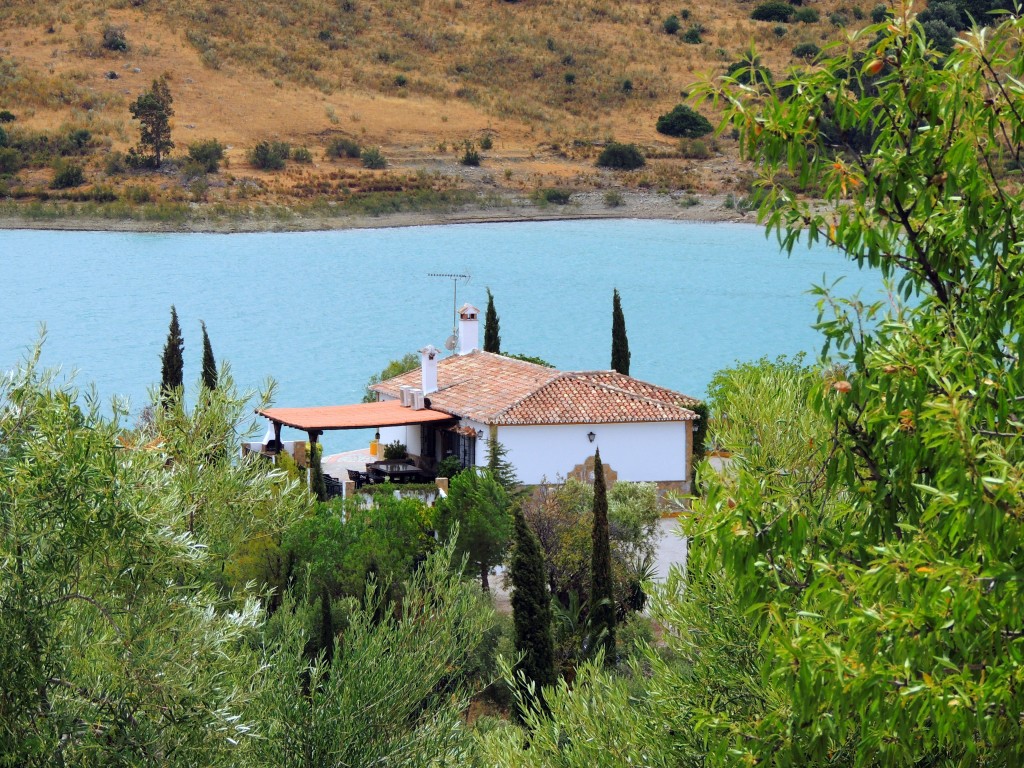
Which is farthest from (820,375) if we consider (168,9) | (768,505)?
(168,9)

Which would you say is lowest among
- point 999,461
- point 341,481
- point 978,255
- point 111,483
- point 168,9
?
point 341,481

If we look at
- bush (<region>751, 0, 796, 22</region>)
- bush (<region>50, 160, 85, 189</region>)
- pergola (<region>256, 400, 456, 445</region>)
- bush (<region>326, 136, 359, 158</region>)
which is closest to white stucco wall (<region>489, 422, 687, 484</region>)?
pergola (<region>256, 400, 456, 445</region>)

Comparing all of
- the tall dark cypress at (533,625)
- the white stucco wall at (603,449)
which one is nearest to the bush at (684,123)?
the white stucco wall at (603,449)

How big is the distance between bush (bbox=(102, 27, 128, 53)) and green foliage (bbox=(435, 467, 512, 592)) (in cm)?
6291

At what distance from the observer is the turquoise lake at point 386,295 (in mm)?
53062

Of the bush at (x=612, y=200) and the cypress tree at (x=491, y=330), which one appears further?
the bush at (x=612, y=200)

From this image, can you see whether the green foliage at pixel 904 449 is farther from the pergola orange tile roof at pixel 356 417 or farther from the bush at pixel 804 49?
the bush at pixel 804 49

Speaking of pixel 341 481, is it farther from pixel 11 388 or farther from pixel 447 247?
pixel 447 247

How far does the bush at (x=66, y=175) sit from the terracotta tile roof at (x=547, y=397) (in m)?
39.7

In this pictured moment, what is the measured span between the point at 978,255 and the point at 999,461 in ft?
5.16

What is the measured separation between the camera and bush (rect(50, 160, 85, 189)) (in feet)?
224

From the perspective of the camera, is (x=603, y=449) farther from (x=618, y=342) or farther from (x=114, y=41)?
(x=114, y=41)

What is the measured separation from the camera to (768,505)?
618cm

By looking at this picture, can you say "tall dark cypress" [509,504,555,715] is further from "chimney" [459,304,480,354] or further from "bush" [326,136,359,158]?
"bush" [326,136,359,158]
